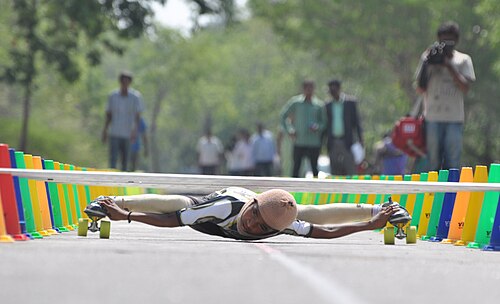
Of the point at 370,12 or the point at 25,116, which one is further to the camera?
the point at 370,12

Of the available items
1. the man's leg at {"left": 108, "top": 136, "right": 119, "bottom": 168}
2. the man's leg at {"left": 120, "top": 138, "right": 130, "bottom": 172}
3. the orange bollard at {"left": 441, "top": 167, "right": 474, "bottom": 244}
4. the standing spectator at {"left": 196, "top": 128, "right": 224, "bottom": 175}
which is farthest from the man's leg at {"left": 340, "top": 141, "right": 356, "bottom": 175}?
the standing spectator at {"left": 196, "top": 128, "right": 224, "bottom": 175}

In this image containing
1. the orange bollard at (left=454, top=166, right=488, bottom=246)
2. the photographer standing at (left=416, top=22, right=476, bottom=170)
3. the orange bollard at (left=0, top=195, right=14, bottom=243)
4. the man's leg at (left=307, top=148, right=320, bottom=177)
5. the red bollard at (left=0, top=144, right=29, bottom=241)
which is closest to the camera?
the orange bollard at (left=0, top=195, right=14, bottom=243)

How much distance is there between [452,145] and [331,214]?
18.1 ft

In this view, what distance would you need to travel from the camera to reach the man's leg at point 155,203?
1234 cm

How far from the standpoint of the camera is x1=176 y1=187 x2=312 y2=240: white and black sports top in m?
11.8

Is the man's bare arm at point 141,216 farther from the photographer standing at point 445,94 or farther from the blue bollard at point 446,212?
the photographer standing at point 445,94

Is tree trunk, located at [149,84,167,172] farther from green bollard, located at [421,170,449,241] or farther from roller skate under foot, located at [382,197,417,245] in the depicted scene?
roller skate under foot, located at [382,197,417,245]

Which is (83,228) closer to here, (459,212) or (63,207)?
(63,207)

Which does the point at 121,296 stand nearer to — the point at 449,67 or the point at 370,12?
the point at 449,67

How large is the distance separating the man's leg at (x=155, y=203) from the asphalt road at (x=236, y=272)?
512mm

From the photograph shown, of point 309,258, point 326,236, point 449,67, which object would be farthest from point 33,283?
point 449,67

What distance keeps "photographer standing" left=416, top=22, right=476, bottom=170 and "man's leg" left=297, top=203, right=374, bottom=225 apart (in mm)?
5338

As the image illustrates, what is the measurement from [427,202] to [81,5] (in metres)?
20.3

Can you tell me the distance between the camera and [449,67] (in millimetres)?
18016
